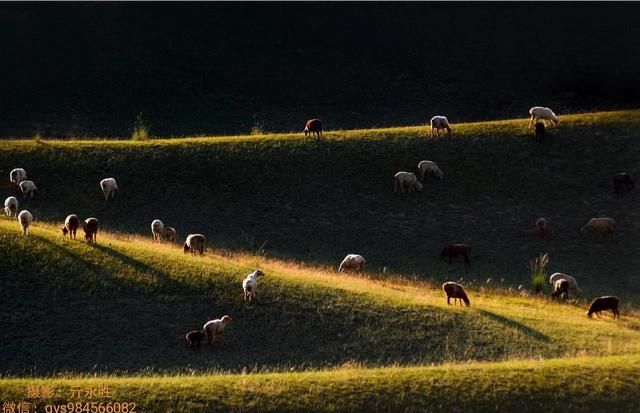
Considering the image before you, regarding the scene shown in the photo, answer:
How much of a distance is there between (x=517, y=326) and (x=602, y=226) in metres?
15.5

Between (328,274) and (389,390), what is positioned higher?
(328,274)

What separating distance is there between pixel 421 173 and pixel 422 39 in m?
44.1

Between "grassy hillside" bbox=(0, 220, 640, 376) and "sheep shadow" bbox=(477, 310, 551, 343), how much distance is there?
Result: 36 millimetres

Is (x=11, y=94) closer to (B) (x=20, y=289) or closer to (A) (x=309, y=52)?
(A) (x=309, y=52)

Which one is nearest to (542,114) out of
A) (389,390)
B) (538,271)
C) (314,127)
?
(314,127)

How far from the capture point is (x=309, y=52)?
93.3 metres

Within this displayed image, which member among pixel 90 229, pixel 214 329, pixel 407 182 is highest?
pixel 407 182

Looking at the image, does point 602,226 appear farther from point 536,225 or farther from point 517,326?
point 517,326

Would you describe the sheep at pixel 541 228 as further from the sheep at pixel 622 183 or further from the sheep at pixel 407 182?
the sheep at pixel 407 182

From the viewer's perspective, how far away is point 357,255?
146 ft

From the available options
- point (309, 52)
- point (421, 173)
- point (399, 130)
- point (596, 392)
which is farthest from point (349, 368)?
point (309, 52)

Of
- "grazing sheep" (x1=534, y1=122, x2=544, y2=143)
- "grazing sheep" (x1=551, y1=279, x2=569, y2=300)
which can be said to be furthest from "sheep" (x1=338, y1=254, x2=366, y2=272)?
"grazing sheep" (x1=534, y1=122, x2=544, y2=143)

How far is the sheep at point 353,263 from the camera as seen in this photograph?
43.3m

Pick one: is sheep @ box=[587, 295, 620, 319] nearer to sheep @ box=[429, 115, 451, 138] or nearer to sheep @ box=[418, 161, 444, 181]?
sheep @ box=[418, 161, 444, 181]
